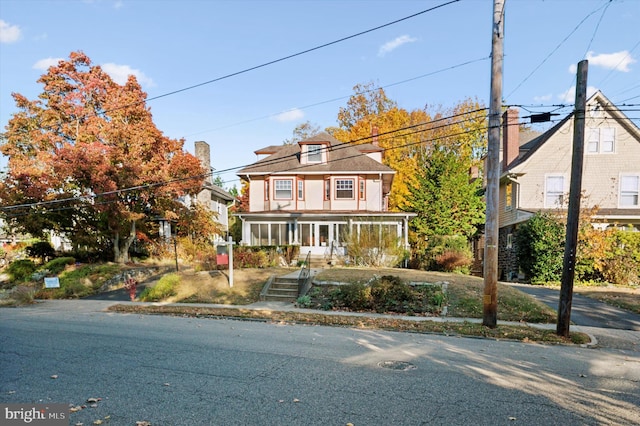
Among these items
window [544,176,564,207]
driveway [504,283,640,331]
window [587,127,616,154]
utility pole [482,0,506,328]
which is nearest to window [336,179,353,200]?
window [544,176,564,207]

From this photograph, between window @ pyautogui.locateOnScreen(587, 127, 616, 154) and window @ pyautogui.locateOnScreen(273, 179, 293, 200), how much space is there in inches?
757

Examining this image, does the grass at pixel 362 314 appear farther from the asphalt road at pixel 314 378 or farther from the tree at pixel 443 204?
the tree at pixel 443 204

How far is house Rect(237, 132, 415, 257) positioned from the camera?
25516 mm

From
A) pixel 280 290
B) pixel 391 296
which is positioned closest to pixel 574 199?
pixel 391 296

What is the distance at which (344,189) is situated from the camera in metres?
26.8

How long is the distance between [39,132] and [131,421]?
2279cm

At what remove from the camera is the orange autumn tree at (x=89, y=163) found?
19.3 metres

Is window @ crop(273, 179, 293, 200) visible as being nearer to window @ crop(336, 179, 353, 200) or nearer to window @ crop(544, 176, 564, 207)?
window @ crop(336, 179, 353, 200)

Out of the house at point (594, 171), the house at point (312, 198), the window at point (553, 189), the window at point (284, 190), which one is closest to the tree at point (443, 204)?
the house at point (312, 198)

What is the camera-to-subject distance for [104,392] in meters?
5.27

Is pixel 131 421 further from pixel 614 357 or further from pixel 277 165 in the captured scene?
pixel 277 165

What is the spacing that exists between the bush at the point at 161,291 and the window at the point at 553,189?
2200 cm

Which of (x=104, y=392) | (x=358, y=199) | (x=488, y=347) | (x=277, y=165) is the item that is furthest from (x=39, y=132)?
(x=488, y=347)

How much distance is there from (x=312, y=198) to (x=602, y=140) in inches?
734
